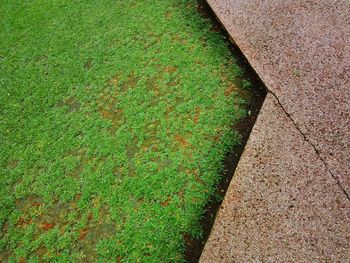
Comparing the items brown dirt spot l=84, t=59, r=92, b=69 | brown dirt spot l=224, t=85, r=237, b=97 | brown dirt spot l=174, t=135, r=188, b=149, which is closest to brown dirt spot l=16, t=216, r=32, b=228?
brown dirt spot l=174, t=135, r=188, b=149

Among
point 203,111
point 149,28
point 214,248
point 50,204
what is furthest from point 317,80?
point 50,204

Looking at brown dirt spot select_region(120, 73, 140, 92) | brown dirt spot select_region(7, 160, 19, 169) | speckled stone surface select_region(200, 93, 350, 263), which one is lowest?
speckled stone surface select_region(200, 93, 350, 263)

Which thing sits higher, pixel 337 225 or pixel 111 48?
pixel 111 48

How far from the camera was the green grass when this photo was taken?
253 cm

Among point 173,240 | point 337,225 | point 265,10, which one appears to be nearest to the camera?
point 337,225

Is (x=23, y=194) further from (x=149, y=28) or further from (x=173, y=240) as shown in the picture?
(x=149, y=28)

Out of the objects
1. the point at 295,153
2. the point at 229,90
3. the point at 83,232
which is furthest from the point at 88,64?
the point at 295,153

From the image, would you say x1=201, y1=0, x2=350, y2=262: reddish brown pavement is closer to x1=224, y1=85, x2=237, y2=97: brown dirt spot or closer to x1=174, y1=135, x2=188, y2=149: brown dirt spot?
x1=224, y1=85, x2=237, y2=97: brown dirt spot

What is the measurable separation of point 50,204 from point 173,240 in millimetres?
1092

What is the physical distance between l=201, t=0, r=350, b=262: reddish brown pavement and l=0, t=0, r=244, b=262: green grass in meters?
0.30

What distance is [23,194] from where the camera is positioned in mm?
2871

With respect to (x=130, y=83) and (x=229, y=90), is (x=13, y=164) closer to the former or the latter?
(x=130, y=83)

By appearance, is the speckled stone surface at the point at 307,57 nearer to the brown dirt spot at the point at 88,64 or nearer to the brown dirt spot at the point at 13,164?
the brown dirt spot at the point at 88,64

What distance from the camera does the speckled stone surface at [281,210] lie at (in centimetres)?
204
